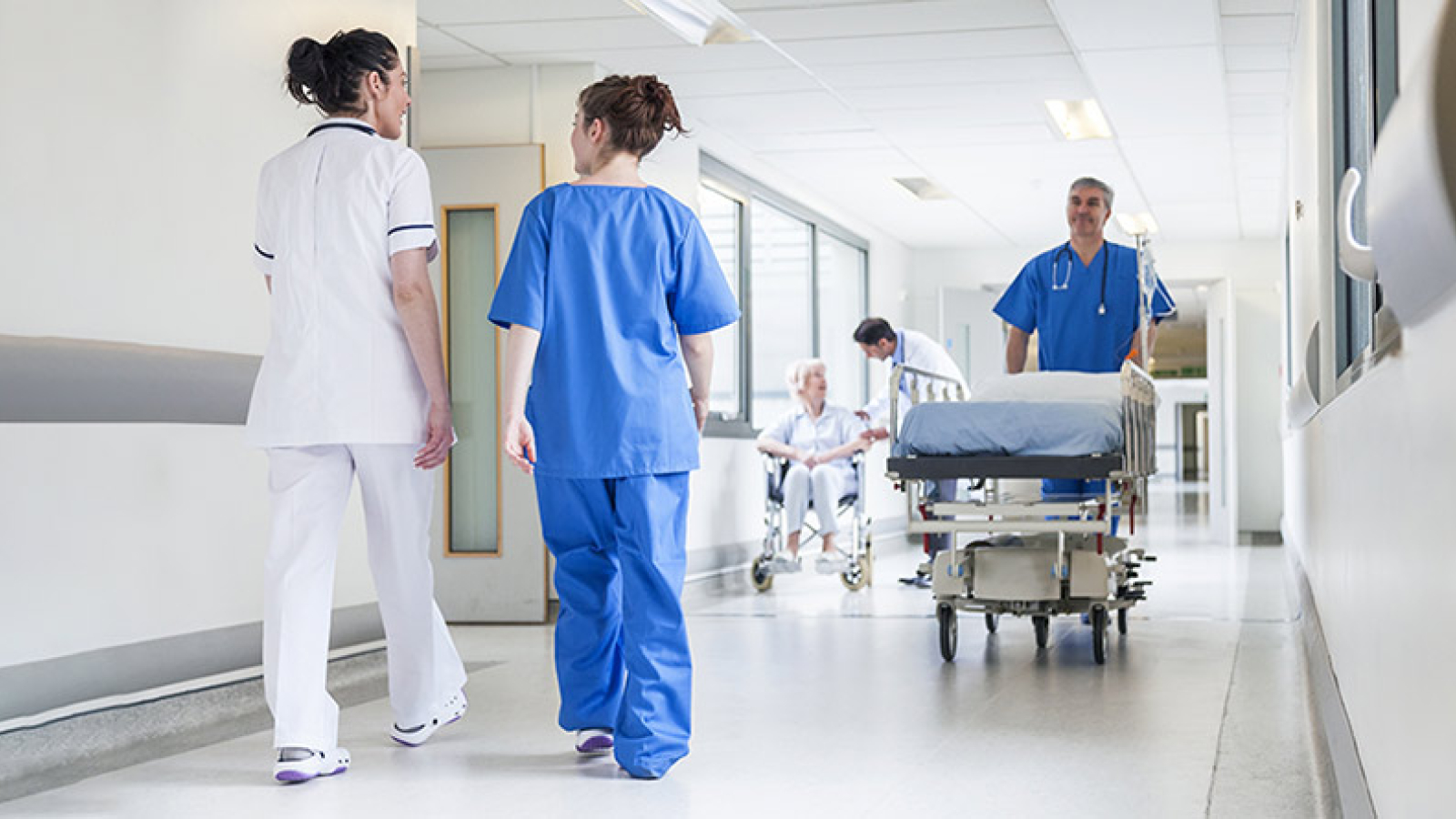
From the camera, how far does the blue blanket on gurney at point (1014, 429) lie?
183 inches

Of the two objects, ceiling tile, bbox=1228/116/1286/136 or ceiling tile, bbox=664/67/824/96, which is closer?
ceiling tile, bbox=664/67/824/96

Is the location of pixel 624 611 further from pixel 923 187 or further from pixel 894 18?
pixel 923 187

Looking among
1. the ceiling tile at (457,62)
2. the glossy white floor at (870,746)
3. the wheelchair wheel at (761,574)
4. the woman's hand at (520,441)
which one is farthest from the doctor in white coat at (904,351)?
the woman's hand at (520,441)

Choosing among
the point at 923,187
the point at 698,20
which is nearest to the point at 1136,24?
the point at 698,20

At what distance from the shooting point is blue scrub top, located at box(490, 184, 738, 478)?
317cm

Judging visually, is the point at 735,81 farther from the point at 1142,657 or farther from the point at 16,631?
the point at 16,631

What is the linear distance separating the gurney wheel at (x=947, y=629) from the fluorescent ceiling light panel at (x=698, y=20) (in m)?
2.38

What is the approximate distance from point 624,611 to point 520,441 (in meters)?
0.40

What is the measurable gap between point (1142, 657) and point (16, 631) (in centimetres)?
333

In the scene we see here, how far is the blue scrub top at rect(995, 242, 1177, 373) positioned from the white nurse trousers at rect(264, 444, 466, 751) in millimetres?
2822

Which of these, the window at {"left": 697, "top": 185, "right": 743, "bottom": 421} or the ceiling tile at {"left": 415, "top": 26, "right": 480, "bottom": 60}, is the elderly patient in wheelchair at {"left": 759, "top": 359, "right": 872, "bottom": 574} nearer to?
the window at {"left": 697, "top": 185, "right": 743, "bottom": 421}

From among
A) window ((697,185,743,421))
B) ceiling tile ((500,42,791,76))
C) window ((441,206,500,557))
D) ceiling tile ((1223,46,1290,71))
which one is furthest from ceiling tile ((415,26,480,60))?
ceiling tile ((1223,46,1290,71))

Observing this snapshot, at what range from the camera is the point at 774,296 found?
33.7ft

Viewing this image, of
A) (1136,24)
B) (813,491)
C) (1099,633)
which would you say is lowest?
(1099,633)
